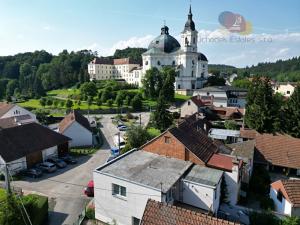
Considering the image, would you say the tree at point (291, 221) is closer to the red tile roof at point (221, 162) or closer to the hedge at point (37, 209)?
the red tile roof at point (221, 162)

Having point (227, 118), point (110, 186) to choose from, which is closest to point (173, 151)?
point (110, 186)

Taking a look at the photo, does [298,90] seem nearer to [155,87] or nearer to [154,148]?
[154,148]

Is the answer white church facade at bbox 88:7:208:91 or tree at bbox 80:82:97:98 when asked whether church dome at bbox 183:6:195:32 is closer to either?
white church facade at bbox 88:7:208:91

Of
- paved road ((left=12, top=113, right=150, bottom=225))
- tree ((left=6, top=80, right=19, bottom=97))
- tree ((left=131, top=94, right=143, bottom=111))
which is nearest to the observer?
paved road ((left=12, top=113, right=150, bottom=225))

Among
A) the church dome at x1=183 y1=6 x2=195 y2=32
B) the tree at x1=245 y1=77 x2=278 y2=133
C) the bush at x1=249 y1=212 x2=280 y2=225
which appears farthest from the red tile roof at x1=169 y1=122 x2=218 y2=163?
the church dome at x1=183 y1=6 x2=195 y2=32

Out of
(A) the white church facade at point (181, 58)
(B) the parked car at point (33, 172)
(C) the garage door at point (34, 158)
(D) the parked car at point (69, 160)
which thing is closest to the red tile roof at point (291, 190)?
(D) the parked car at point (69, 160)

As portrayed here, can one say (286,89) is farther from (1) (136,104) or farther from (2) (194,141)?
(2) (194,141)
